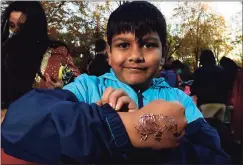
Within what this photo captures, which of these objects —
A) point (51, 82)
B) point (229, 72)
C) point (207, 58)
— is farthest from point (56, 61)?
point (229, 72)

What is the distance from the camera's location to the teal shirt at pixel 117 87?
0.98 metres

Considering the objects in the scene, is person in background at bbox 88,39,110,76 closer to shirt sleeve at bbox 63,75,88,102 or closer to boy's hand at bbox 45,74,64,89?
boy's hand at bbox 45,74,64,89

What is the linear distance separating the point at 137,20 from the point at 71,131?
0.62m

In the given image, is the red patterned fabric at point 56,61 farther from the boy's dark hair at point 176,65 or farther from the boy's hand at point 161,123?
the boy's dark hair at point 176,65

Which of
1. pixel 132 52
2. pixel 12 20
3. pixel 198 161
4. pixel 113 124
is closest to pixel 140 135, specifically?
pixel 113 124

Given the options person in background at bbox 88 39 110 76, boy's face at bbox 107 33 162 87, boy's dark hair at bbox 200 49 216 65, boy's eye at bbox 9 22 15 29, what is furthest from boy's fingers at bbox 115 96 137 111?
boy's dark hair at bbox 200 49 216 65

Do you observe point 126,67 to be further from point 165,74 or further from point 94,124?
point 165,74

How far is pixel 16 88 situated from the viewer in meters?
1.60

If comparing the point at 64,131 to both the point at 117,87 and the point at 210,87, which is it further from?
the point at 210,87

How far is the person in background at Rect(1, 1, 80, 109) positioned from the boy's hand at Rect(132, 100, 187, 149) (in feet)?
3.52

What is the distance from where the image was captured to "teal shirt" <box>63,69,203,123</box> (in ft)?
3.23

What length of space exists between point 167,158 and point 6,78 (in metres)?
1.16

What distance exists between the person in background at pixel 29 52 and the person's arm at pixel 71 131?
963mm

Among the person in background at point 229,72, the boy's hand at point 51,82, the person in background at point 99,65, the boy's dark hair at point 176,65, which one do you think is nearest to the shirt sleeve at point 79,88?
the boy's hand at point 51,82
